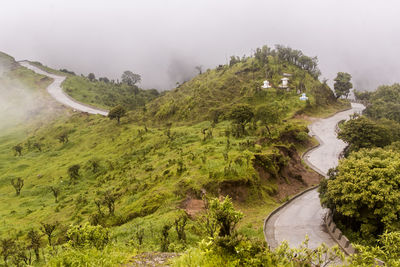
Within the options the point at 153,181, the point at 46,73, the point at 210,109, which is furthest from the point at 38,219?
the point at 46,73

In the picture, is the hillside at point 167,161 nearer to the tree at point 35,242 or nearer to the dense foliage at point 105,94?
the tree at point 35,242

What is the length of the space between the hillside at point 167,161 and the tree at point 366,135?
9.05m

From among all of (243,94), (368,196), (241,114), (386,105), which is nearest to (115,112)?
(241,114)

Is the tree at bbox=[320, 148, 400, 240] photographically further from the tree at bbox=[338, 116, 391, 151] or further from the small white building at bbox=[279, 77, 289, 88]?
the small white building at bbox=[279, 77, 289, 88]

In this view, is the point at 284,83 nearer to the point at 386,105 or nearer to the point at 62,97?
the point at 386,105

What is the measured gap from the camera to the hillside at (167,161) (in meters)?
27.1

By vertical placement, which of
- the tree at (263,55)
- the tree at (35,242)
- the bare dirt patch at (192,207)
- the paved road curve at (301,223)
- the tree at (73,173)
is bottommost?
the tree at (73,173)

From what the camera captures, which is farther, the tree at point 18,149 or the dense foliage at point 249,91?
the dense foliage at point 249,91

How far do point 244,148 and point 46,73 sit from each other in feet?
472

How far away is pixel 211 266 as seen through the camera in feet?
29.3

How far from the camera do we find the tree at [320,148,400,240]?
18.8m

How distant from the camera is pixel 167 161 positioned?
130ft

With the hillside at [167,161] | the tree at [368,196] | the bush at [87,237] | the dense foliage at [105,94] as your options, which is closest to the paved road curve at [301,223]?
the hillside at [167,161]

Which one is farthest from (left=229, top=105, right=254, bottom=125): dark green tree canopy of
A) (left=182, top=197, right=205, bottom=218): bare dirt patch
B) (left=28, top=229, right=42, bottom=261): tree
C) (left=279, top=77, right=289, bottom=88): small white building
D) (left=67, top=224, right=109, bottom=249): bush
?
(left=67, top=224, right=109, bottom=249): bush
